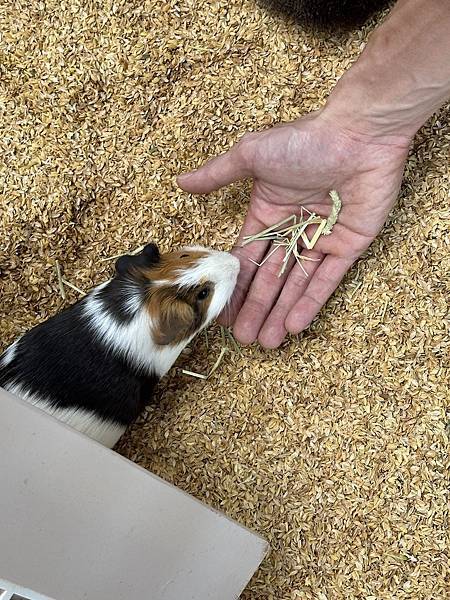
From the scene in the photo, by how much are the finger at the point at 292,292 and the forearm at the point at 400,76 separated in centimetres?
44

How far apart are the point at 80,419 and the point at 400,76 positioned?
1.39 m

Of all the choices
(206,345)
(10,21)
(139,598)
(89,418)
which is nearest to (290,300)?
(206,345)

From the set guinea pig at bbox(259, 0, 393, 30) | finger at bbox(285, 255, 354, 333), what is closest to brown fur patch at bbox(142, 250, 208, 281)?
finger at bbox(285, 255, 354, 333)

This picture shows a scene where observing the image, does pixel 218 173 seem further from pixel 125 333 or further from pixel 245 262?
pixel 125 333

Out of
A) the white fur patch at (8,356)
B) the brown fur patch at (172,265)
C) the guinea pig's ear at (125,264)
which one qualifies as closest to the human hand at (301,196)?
the brown fur patch at (172,265)

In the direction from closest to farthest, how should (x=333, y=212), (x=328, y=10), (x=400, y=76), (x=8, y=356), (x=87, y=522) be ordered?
(x=87, y=522) < (x=400, y=76) < (x=8, y=356) < (x=333, y=212) < (x=328, y=10)

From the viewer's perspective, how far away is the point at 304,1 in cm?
243

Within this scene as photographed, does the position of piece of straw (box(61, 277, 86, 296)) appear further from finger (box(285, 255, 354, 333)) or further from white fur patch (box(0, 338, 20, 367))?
finger (box(285, 255, 354, 333))

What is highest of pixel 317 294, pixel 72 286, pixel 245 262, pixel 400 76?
pixel 400 76

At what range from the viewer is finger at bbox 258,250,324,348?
2.36 meters

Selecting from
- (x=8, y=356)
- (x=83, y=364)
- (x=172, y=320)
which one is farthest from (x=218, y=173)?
(x=8, y=356)

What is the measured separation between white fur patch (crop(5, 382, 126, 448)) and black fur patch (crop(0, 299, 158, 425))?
1cm

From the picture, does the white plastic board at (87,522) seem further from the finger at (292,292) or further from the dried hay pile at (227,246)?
the finger at (292,292)

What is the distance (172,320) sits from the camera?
7.09 ft
